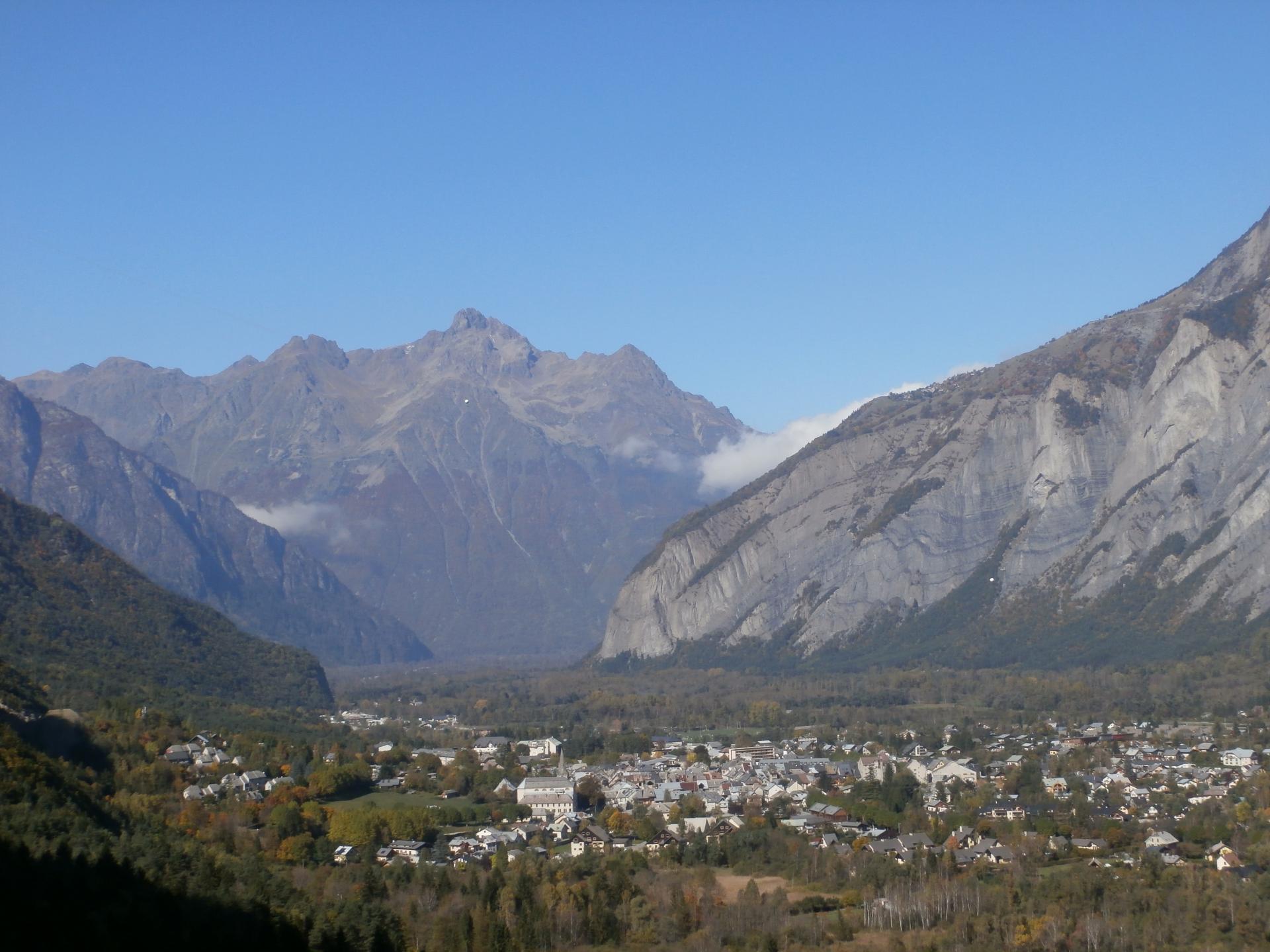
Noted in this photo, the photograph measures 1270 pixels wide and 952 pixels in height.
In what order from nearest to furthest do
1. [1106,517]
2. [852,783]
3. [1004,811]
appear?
[1004,811] < [852,783] < [1106,517]

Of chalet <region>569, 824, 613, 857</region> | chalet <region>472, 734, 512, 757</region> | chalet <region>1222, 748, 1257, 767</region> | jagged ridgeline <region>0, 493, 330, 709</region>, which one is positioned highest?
jagged ridgeline <region>0, 493, 330, 709</region>

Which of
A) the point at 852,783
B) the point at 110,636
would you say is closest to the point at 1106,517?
the point at 852,783

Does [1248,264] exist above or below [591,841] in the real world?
above

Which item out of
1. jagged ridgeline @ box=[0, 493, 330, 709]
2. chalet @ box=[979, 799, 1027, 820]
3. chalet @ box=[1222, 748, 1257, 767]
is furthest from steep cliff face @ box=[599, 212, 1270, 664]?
jagged ridgeline @ box=[0, 493, 330, 709]

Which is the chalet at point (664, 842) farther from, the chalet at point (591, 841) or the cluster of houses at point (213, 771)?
the cluster of houses at point (213, 771)

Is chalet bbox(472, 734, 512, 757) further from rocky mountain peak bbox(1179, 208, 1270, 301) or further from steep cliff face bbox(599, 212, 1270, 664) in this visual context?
rocky mountain peak bbox(1179, 208, 1270, 301)

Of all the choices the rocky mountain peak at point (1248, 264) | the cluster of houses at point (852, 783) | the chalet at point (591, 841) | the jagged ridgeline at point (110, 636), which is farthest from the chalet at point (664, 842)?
the rocky mountain peak at point (1248, 264)

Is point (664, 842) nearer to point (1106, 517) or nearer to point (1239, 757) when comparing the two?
point (1239, 757)

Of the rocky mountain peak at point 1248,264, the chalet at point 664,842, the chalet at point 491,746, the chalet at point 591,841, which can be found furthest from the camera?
the rocky mountain peak at point 1248,264

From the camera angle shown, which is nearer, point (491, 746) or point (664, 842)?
point (664, 842)
